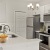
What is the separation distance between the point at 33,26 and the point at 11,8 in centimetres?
175

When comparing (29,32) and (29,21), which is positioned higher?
(29,21)

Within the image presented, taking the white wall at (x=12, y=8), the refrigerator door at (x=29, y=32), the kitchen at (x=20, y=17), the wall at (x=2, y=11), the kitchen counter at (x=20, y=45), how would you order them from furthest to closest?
the refrigerator door at (x=29, y=32) → the white wall at (x=12, y=8) → the wall at (x=2, y=11) → the kitchen at (x=20, y=17) → the kitchen counter at (x=20, y=45)

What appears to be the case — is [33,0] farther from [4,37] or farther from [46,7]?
[4,37]

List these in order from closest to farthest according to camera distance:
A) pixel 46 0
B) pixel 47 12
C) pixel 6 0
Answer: pixel 47 12, pixel 6 0, pixel 46 0

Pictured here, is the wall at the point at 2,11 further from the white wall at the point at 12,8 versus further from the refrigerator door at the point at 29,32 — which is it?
the refrigerator door at the point at 29,32

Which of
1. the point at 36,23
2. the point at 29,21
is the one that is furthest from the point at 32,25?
the point at 29,21

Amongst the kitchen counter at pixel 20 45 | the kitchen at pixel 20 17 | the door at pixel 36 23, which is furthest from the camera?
the door at pixel 36 23

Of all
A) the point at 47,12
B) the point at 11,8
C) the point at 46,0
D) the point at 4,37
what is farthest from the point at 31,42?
the point at 46,0

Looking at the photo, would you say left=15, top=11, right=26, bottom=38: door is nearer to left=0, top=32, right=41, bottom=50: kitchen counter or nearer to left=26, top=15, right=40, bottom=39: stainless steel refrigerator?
left=26, top=15, right=40, bottom=39: stainless steel refrigerator

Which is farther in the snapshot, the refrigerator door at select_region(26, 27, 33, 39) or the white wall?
the refrigerator door at select_region(26, 27, 33, 39)

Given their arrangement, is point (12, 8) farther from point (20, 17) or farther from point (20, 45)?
point (20, 45)

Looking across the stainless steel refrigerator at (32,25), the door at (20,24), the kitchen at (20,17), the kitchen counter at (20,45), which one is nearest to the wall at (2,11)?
the kitchen at (20,17)

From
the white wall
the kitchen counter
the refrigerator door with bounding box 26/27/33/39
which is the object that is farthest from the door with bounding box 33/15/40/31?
the kitchen counter

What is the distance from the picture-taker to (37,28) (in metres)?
6.75
